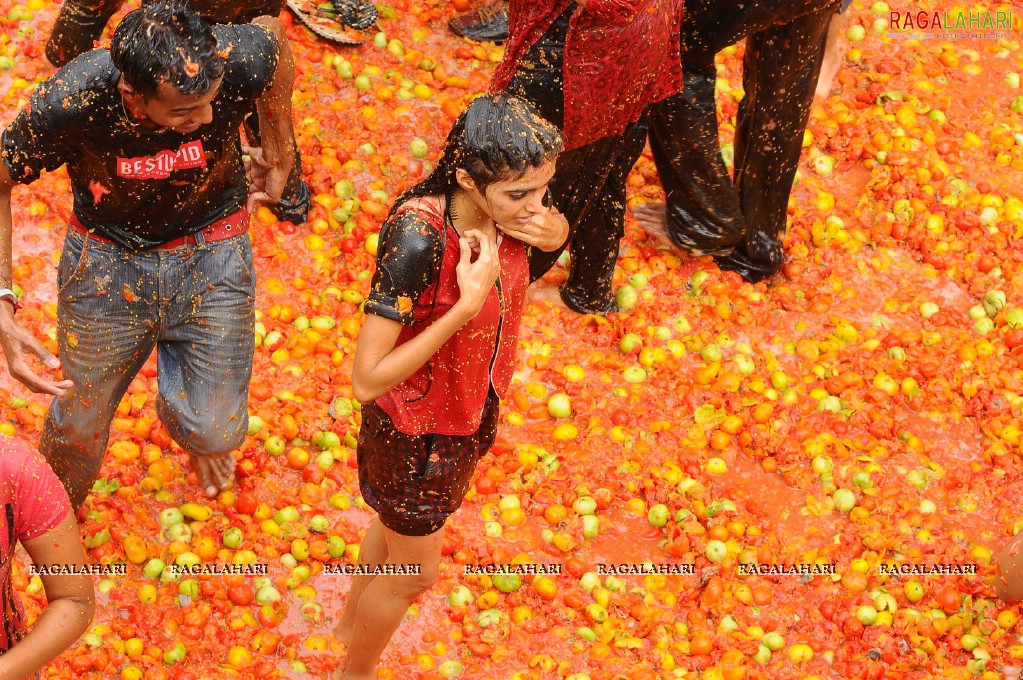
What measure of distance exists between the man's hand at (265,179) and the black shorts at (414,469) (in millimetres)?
1301

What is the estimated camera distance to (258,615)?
12.8ft

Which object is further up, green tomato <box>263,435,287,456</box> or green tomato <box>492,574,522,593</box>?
green tomato <box>263,435,287,456</box>

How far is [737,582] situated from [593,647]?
2.01ft

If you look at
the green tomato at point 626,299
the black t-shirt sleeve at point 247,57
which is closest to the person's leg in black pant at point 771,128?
the green tomato at point 626,299

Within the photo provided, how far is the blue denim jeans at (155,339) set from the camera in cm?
344

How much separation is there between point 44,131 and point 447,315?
1360 millimetres

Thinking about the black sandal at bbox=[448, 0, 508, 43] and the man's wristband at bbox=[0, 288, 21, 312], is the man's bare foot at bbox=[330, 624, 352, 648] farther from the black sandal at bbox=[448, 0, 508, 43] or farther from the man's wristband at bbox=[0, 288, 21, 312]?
the black sandal at bbox=[448, 0, 508, 43]

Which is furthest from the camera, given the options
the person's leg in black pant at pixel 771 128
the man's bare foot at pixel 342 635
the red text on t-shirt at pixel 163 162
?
the person's leg in black pant at pixel 771 128

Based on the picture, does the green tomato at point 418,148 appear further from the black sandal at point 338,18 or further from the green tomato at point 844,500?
the green tomato at point 844,500

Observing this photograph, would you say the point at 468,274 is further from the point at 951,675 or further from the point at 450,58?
the point at 450,58

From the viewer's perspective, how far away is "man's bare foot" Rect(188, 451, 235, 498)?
13.6 feet

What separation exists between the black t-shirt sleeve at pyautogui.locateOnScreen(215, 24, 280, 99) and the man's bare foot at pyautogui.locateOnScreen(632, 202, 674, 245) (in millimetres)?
2291

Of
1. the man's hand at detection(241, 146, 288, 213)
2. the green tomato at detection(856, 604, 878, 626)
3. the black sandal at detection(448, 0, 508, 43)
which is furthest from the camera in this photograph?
the black sandal at detection(448, 0, 508, 43)

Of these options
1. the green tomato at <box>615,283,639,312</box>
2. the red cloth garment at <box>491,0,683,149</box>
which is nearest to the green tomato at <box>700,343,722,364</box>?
the green tomato at <box>615,283,639,312</box>
